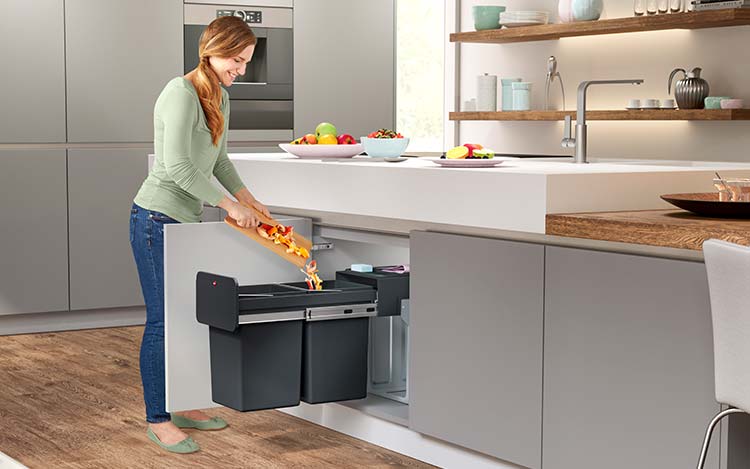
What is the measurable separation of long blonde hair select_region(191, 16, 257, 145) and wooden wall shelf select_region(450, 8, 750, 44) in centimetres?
243

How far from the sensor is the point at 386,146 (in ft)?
11.9

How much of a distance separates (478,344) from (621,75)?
3.03 meters

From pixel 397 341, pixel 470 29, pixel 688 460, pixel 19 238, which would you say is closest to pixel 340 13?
pixel 470 29

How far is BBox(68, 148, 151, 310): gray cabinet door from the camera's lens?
5883 millimetres

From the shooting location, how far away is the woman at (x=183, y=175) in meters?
3.42

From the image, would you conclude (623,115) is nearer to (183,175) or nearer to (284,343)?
(284,343)

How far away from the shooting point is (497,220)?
2846mm

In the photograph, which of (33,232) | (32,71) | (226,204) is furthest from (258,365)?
(32,71)

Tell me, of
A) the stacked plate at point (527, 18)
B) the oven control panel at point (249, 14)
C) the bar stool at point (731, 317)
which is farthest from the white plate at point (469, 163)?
the oven control panel at point (249, 14)

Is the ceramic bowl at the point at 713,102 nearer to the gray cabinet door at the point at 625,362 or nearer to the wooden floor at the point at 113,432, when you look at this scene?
the wooden floor at the point at 113,432

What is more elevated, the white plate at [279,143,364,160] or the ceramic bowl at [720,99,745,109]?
the ceramic bowl at [720,99,745,109]

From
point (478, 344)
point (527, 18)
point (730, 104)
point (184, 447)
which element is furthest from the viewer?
point (527, 18)

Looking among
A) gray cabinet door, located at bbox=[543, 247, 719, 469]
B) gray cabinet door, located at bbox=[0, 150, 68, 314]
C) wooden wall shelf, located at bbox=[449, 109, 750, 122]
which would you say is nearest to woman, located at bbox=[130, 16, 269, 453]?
gray cabinet door, located at bbox=[543, 247, 719, 469]

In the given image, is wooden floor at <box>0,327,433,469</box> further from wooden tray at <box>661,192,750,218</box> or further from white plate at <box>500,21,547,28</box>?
white plate at <box>500,21,547,28</box>
